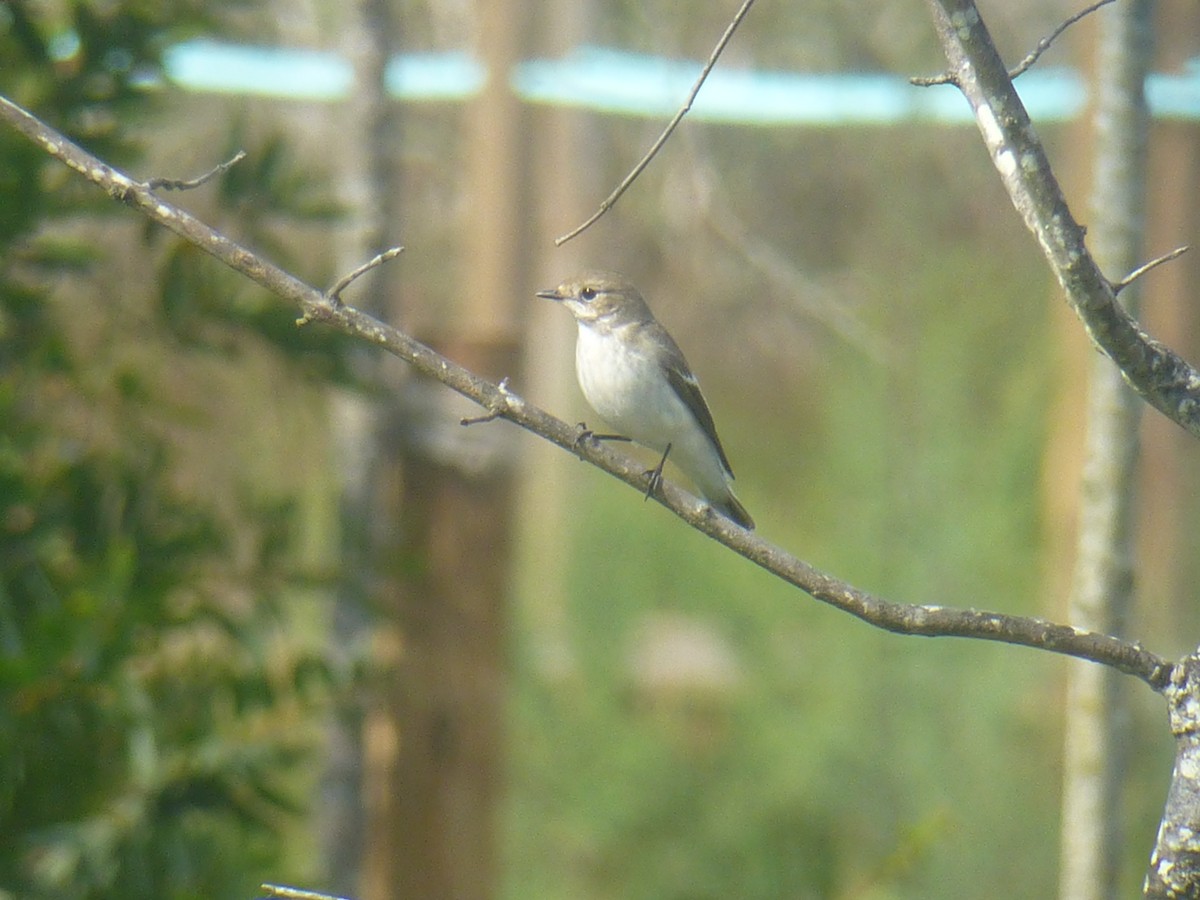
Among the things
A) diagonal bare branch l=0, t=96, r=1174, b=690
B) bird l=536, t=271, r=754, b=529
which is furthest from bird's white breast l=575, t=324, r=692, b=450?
diagonal bare branch l=0, t=96, r=1174, b=690

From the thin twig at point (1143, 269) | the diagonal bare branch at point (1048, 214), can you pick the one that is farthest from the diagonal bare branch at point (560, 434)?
the thin twig at point (1143, 269)

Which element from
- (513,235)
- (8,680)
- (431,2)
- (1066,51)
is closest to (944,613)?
(8,680)

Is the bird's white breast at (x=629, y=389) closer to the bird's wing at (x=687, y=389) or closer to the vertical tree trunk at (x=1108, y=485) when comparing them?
the bird's wing at (x=687, y=389)

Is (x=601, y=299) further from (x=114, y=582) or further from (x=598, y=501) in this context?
(x=598, y=501)

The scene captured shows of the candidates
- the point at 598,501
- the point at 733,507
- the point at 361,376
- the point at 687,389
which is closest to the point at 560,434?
the point at 687,389

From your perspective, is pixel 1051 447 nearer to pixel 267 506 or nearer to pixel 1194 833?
pixel 267 506

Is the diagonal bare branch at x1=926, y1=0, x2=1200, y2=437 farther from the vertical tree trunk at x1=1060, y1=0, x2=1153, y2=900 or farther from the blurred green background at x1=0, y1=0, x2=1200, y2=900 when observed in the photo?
the blurred green background at x1=0, y1=0, x2=1200, y2=900
